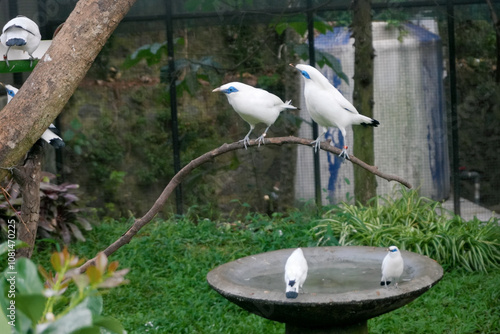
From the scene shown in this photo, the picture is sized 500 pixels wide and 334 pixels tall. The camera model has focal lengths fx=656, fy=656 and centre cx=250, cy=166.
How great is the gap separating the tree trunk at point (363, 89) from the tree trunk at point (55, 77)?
352 centimetres

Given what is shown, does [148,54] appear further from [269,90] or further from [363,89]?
[363,89]

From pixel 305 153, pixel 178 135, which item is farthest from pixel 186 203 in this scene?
pixel 305 153

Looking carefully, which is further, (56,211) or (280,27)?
(280,27)

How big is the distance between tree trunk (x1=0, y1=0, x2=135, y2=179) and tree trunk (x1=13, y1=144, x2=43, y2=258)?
0.38 meters

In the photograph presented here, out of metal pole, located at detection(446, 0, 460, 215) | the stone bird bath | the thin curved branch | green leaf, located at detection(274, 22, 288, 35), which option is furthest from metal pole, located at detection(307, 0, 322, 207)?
the thin curved branch

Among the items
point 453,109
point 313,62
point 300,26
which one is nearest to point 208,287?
point 313,62

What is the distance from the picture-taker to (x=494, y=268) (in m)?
5.00

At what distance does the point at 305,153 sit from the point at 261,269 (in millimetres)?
2960

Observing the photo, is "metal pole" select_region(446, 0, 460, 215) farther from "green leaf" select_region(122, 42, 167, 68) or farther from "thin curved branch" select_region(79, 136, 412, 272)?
"thin curved branch" select_region(79, 136, 412, 272)

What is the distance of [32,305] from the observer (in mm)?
871

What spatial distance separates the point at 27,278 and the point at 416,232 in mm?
4545

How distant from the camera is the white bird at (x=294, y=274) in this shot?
2857 millimetres

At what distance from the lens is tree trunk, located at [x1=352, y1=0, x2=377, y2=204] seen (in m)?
5.62

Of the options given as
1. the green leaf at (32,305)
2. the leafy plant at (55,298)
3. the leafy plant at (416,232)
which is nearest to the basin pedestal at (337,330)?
the leafy plant at (416,232)
